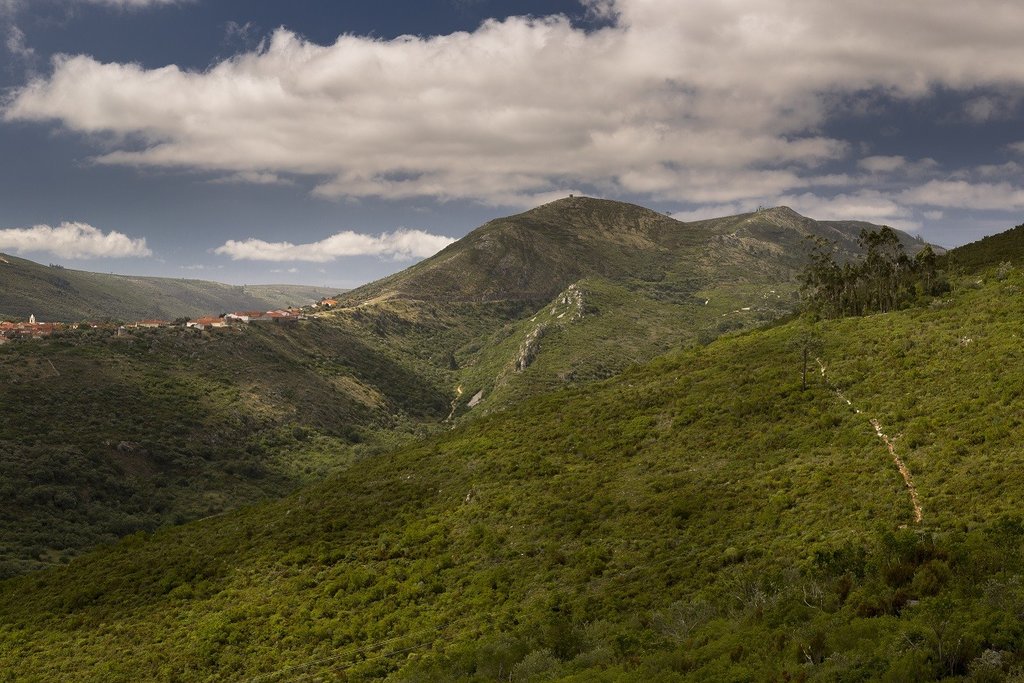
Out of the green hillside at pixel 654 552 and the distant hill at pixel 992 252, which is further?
the distant hill at pixel 992 252

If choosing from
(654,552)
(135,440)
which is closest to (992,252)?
(654,552)

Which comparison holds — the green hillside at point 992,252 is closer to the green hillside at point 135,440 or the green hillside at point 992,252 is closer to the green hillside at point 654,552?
the green hillside at point 654,552

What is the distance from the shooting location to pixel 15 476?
111375mm

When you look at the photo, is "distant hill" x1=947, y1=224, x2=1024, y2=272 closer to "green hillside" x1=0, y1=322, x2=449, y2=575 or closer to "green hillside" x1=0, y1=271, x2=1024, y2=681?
"green hillside" x1=0, y1=271, x2=1024, y2=681

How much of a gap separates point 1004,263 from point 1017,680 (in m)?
76.1

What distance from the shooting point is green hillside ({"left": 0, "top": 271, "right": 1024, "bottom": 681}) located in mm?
22688

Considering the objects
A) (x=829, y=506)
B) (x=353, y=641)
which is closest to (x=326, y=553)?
(x=353, y=641)

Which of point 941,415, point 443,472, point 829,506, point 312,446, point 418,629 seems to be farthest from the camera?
point 312,446

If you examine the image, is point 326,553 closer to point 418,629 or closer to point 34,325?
point 418,629

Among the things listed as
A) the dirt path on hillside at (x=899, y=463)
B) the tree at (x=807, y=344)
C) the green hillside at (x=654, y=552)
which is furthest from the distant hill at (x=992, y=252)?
the dirt path on hillside at (x=899, y=463)

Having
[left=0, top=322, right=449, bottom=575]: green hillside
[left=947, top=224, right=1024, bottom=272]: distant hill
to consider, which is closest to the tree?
[left=947, top=224, right=1024, bottom=272]: distant hill

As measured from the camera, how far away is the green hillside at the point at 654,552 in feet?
74.4

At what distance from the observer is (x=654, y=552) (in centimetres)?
3881

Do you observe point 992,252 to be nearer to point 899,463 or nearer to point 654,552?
point 899,463
